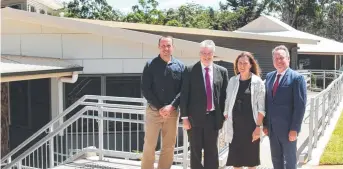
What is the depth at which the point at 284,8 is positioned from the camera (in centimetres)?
5144

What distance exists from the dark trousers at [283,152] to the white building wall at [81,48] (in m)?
5.09

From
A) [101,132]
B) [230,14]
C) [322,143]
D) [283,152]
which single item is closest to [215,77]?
[283,152]

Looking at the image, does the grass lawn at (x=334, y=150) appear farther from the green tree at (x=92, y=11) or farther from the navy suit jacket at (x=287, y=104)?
the green tree at (x=92, y=11)

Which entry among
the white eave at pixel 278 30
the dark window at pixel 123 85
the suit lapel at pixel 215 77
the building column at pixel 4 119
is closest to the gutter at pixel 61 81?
the dark window at pixel 123 85

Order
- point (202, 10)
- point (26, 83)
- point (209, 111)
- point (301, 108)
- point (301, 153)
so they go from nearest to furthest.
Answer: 1. point (301, 108)
2. point (209, 111)
3. point (301, 153)
4. point (26, 83)
5. point (202, 10)

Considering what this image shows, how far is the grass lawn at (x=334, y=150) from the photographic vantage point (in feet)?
20.9

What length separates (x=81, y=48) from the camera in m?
9.97

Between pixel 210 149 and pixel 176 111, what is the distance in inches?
27.0

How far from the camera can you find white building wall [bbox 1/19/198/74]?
9836 mm

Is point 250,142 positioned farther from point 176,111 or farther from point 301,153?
point 301,153

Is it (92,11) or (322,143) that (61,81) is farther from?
(92,11)

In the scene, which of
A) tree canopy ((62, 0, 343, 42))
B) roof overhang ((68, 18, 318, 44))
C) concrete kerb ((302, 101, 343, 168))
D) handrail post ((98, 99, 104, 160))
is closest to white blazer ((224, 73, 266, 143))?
concrete kerb ((302, 101, 343, 168))

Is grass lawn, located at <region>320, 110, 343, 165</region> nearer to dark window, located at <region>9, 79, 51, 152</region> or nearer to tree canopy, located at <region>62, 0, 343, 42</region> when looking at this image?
dark window, located at <region>9, 79, 51, 152</region>

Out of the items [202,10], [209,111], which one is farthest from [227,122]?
[202,10]
